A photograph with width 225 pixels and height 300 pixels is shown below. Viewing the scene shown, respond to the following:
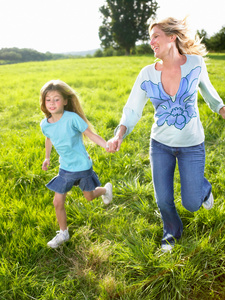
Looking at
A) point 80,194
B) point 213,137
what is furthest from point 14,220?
point 213,137

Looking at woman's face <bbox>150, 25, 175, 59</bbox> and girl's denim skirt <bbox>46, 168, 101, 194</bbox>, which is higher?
woman's face <bbox>150, 25, 175, 59</bbox>

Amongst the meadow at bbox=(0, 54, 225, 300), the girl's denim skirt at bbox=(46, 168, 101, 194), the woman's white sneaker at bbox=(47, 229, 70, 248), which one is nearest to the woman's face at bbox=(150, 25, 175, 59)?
the meadow at bbox=(0, 54, 225, 300)

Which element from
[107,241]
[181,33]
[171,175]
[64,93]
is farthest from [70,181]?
[181,33]

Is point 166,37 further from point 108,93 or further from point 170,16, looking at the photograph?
point 108,93

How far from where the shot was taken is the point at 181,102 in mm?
2139

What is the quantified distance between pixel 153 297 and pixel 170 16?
2.14 m

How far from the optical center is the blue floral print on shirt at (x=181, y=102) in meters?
2.13

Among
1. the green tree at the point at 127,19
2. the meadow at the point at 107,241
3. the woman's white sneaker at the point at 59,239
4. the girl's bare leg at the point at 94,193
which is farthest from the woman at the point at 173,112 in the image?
the green tree at the point at 127,19

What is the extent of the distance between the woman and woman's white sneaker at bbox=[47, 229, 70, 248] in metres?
0.89

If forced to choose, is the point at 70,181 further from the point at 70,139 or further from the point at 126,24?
the point at 126,24

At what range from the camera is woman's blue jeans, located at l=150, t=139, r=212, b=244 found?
222 centimetres

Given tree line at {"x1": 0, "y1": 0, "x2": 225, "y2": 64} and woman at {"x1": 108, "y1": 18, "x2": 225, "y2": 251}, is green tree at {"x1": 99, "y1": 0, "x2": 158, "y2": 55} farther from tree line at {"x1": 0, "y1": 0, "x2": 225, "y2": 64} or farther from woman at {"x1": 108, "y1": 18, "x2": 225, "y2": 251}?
woman at {"x1": 108, "y1": 18, "x2": 225, "y2": 251}

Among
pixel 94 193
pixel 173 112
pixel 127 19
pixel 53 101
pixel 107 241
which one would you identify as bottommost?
pixel 107 241

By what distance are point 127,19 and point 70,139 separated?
1791 inches
